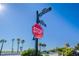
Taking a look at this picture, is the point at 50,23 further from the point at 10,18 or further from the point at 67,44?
the point at 10,18

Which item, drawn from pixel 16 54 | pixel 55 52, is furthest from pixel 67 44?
pixel 16 54

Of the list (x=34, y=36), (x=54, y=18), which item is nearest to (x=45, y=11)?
(x=54, y=18)

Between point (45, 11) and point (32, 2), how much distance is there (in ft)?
0.52

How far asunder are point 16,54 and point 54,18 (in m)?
0.52

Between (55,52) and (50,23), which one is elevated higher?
(50,23)

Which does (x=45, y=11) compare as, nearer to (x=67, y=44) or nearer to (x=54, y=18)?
(x=54, y=18)

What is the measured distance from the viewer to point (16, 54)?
215cm

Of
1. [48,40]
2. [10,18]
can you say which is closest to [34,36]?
[48,40]

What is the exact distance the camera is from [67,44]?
216 centimetres

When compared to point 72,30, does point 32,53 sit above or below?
below

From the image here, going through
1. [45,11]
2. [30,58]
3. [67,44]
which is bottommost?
[30,58]

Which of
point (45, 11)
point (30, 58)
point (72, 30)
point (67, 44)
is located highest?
point (45, 11)

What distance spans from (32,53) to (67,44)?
0.35 meters

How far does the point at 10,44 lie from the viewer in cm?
216
